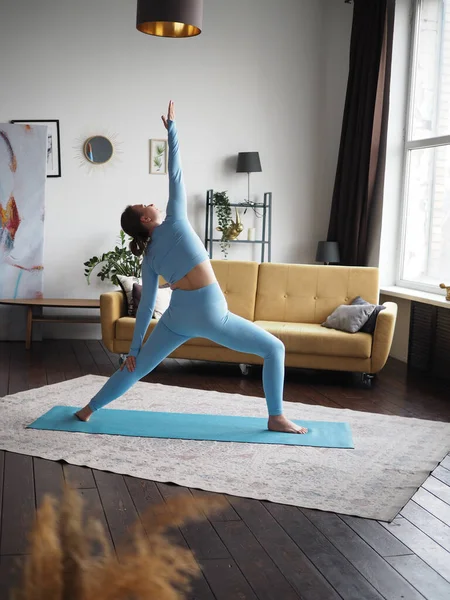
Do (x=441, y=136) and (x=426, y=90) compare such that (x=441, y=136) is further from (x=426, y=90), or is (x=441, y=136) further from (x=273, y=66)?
(x=273, y=66)

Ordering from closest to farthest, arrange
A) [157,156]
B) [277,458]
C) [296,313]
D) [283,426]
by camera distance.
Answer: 1. [277,458]
2. [283,426]
3. [296,313]
4. [157,156]

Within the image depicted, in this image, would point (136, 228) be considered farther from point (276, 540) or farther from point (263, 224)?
point (263, 224)

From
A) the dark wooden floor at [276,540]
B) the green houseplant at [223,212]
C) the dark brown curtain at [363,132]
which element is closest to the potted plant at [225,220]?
the green houseplant at [223,212]

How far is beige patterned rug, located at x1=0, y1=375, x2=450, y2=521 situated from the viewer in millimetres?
3297

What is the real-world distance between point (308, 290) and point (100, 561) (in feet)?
12.6

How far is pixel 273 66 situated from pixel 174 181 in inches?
155

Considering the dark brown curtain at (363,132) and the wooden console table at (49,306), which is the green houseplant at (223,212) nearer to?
the dark brown curtain at (363,132)

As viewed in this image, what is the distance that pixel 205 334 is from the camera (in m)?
3.95

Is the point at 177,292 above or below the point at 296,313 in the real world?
above

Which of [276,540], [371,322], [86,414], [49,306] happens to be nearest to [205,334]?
[86,414]

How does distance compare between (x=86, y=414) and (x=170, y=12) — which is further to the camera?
(x=86, y=414)

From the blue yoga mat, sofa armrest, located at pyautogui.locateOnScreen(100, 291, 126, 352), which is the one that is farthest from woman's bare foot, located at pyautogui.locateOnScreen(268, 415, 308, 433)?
sofa armrest, located at pyautogui.locateOnScreen(100, 291, 126, 352)

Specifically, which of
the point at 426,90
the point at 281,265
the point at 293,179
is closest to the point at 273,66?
the point at 293,179

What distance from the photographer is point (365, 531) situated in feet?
9.60
